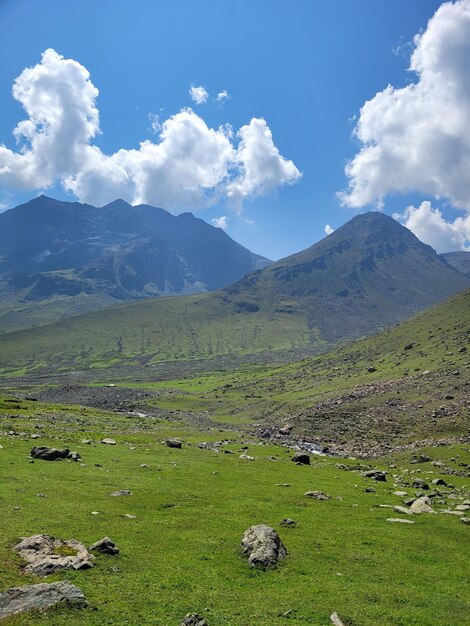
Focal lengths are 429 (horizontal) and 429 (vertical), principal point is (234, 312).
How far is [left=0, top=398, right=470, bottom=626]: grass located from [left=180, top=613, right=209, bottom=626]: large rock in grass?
60 cm

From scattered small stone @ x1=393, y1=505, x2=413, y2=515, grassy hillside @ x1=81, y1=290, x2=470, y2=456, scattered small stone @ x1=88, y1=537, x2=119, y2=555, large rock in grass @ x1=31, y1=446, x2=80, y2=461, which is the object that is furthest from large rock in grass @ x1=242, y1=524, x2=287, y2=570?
grassy hillside @ x1=81, y1=290, x2=470, y2=456

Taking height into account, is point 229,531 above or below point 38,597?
below

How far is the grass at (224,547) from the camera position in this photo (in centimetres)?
1672

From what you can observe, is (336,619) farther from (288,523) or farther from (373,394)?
(373,394)

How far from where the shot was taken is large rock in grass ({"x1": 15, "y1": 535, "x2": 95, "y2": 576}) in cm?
1766

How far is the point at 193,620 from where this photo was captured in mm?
15242

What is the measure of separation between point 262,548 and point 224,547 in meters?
2.30

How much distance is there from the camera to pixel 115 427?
77.1 meters

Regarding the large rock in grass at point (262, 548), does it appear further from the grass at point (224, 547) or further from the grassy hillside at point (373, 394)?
the grassy hillside at point (373, 394)

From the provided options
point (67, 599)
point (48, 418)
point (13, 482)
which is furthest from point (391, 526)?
point (48, 418)

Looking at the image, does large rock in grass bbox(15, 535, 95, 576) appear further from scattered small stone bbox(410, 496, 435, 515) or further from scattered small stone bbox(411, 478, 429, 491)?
scattered small stone bbox(411, 478, 429, 491)

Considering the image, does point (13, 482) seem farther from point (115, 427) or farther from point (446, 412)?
point (446, 412)

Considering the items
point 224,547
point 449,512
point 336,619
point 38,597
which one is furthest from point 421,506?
point 38,597

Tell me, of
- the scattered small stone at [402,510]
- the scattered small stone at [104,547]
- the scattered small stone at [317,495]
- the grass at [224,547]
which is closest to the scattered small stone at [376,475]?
Result: the grass at [224,547]
